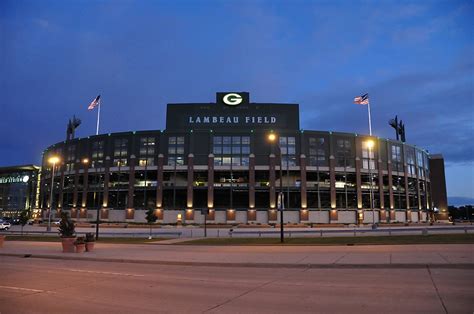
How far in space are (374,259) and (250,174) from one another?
7208 cm

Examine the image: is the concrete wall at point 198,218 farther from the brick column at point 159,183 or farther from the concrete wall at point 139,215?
the concrete wall at point 139,215

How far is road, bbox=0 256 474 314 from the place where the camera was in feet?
30.0

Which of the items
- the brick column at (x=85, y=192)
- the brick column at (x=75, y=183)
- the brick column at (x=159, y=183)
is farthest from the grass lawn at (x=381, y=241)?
the brick column at (x=75, y=183)

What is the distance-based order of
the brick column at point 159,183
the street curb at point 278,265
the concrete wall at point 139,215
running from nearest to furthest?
the street curb at point 278,265 < the brick column at point 159,183 < the concrete wall at point 139,215

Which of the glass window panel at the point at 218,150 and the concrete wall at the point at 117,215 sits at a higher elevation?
the glass window panel at the point at 218,150

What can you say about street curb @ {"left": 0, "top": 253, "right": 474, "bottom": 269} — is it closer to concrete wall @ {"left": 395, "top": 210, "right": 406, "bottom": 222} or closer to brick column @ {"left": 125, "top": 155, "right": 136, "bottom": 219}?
brick column @ {"left": 125, "top": 155, "right": 136, "bottom": 219}

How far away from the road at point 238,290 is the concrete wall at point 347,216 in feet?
254

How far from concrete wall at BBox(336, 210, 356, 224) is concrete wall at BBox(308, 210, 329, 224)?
295 cm

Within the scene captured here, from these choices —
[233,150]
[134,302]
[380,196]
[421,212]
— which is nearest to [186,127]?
[233,150]

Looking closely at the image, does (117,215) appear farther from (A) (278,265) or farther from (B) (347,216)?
(A) (278,265)

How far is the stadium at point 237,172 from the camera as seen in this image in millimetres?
90000

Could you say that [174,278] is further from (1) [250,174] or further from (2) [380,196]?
(2) [380,196]

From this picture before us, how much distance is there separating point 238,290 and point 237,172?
8067 centimetres

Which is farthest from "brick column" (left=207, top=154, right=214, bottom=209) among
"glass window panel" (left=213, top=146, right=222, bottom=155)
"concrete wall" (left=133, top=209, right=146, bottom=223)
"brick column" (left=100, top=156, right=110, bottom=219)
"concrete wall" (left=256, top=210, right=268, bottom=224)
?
"brick column" (left=100, top=156, right=110, bottom=219)
